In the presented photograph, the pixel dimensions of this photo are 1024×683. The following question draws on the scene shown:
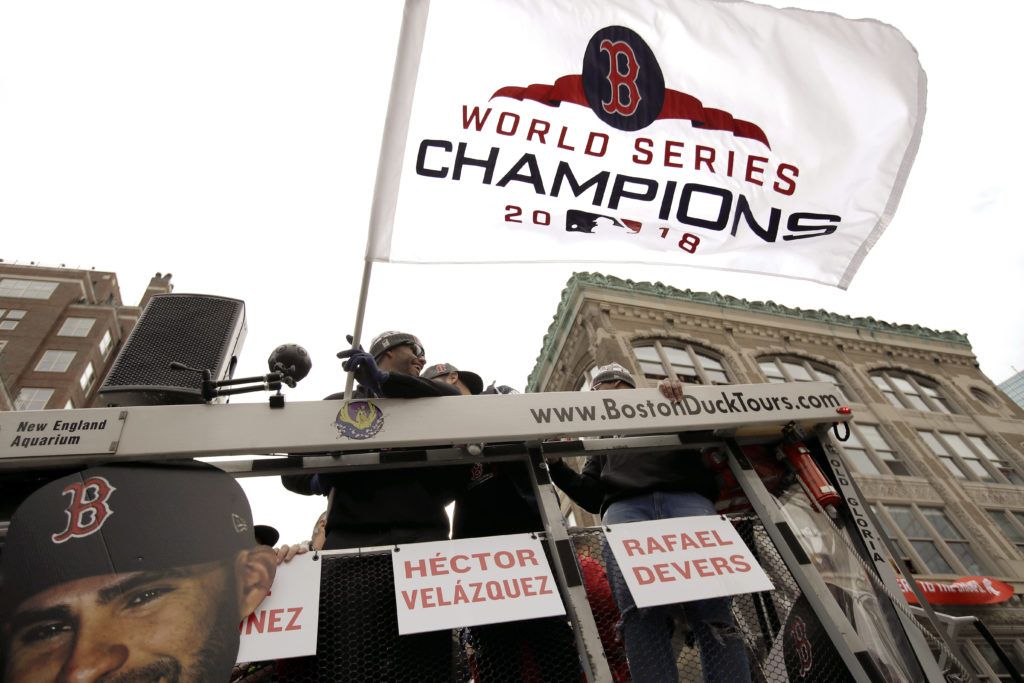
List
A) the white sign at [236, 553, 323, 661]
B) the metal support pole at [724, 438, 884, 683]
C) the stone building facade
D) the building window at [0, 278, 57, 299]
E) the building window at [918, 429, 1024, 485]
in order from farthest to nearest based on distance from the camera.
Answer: the building window at [0, 278, 57, 299]
the building window at [918, 429, 1024, 485]
the stone building facade
the metal support pole at [724, 438, 884, 683]
the white sign at [236, 553, 323, 661]

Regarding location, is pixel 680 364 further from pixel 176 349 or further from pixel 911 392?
pixel 176 349

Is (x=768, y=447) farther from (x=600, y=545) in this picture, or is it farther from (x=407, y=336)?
(x=407, y=336)

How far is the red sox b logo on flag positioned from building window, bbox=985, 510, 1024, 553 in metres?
24.3

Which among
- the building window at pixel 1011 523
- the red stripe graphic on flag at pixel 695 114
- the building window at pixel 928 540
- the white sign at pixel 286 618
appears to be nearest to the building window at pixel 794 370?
the building window at pixel 928 540

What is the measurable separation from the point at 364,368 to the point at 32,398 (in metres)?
36.0

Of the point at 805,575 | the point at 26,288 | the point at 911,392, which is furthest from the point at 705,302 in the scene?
the point at 26,288

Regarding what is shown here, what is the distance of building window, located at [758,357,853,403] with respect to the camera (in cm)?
2134

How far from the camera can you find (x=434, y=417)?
2590mm

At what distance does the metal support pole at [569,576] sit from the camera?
2.12 metres

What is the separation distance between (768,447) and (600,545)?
3.58ft

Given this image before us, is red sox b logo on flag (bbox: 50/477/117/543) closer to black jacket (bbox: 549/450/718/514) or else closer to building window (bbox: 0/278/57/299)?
black jacket (bbox: 549/450/718/514)

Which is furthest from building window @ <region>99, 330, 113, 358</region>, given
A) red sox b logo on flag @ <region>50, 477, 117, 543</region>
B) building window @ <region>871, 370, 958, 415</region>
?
building window @ <region>871, 370, 958, 415</region>

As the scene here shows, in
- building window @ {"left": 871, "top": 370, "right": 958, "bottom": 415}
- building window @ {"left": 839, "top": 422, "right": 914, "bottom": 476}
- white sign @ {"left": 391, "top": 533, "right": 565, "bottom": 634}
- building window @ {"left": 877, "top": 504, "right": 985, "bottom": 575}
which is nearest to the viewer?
white sign @ {"left": 391, "top": 533, "right": 565, "bottom": 634}

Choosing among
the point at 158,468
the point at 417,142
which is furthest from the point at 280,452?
the point at 417,142
